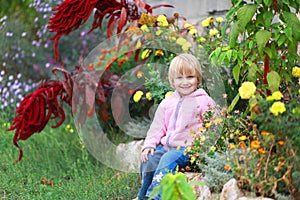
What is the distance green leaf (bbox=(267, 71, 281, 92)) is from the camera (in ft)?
11.1

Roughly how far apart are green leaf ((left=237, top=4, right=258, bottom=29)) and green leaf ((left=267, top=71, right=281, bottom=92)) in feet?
1.05

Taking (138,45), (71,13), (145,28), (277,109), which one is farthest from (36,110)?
(277,109)

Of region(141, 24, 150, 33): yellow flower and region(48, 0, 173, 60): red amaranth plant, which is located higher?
region(48, 0, 173, 60): red amaranth plant

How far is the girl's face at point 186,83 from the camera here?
12.6 ft

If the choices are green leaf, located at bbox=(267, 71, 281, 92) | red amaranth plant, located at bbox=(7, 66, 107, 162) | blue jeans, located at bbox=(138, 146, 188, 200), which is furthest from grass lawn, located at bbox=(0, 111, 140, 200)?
green leaf, located at bbox=(267, 71, 281, 92)

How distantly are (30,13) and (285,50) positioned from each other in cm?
434

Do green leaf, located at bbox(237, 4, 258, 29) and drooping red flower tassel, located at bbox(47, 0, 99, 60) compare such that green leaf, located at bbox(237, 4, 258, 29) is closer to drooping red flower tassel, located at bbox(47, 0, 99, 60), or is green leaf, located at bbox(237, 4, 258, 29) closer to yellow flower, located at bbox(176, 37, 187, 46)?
yellow flower, located at bbox(176, 37, 187, 46)

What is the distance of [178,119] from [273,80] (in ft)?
2.34

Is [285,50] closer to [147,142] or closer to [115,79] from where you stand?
[147,142]

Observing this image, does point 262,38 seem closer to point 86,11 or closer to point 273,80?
point 273,80

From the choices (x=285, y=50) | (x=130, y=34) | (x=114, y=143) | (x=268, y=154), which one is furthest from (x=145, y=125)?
(x=268, y=154)

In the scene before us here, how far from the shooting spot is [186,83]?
12.6 ft

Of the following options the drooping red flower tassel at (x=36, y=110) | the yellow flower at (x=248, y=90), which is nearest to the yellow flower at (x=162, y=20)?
the drooping red flower tassel at (x=36, y=110)

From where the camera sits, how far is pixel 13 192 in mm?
4371
